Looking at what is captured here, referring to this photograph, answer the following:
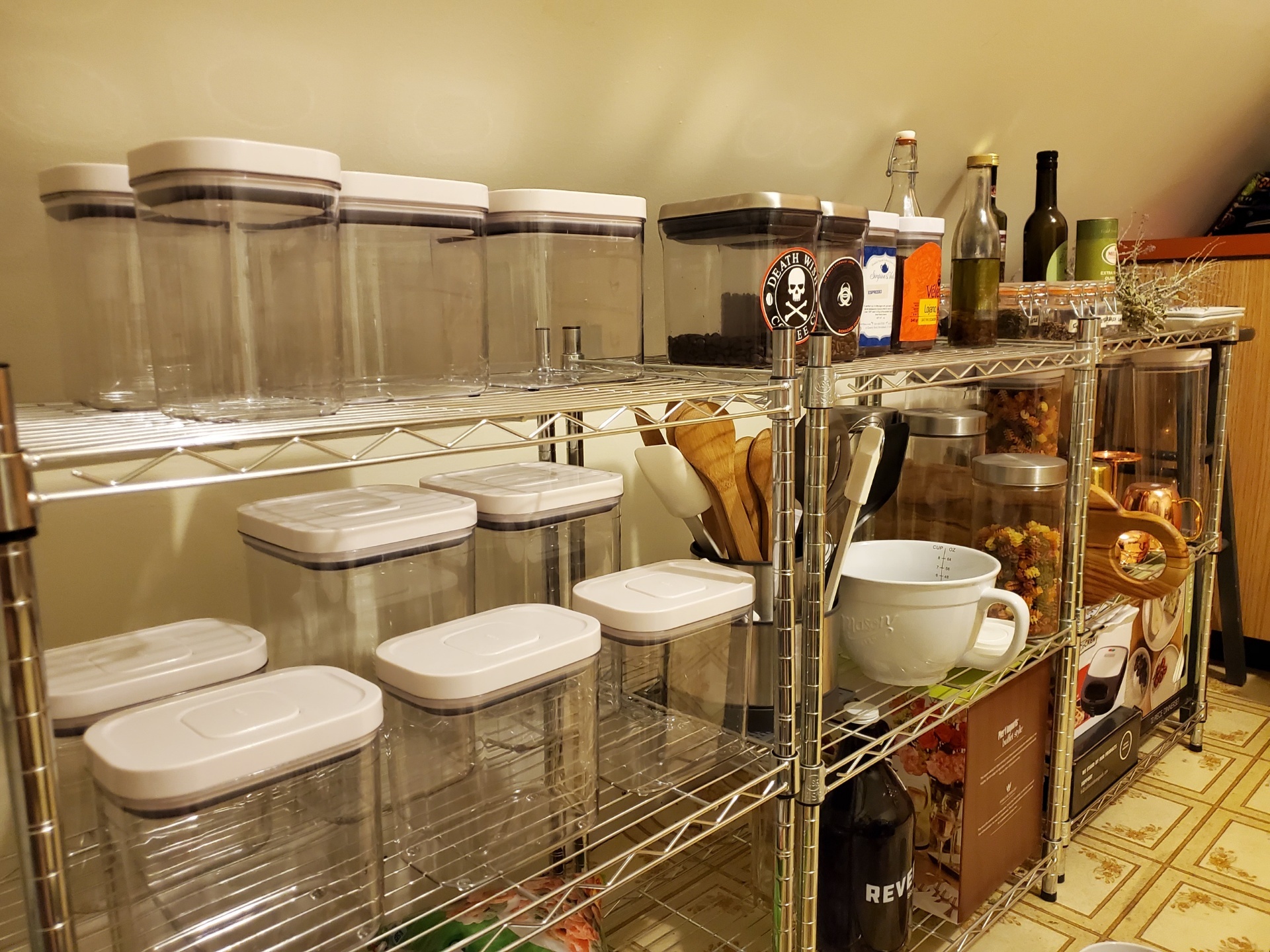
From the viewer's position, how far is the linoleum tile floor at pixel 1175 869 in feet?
5.29

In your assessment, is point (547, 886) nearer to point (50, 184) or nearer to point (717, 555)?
point (717, 555)

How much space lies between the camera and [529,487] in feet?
3.82

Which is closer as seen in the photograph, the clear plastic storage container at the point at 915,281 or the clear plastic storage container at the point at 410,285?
the clear plastic storage container at the point at 410,285

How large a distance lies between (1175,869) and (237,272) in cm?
202

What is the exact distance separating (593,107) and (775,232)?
357 millimetres

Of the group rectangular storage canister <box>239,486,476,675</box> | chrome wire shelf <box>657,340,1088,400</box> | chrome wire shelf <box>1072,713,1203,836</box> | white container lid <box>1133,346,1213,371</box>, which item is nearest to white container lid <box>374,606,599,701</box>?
rectangular storage canister <box>239,486,476,675</box>

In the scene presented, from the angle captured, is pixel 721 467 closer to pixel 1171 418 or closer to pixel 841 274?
pixel 841 274

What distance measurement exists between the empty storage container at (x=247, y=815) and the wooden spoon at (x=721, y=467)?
576 mm

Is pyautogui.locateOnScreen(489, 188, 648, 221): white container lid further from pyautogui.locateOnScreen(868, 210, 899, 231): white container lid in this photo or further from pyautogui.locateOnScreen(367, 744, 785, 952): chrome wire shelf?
pyautogui.locateOnScreen(367, 744, 785, 952): chrome wire shelf

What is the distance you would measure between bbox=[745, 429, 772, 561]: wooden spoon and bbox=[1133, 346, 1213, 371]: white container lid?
1.33 metres

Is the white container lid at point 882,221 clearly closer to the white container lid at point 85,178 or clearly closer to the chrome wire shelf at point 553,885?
the chrome wire shelf at point 553,885

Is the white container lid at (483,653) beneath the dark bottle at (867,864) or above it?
above

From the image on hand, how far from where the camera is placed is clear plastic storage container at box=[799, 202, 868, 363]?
1.22 meters

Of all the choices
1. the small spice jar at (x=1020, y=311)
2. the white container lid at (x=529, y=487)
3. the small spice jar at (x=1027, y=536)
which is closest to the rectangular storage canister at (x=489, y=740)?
the white container lid at (x=529, y=487)
